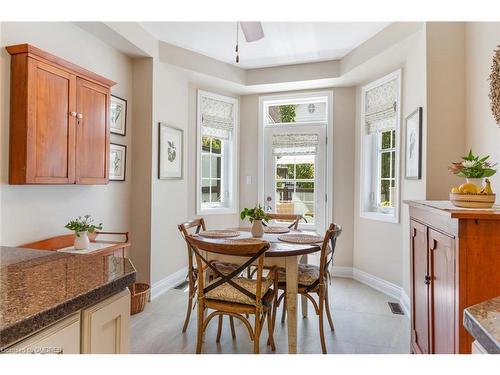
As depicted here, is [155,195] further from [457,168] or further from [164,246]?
[457,168]

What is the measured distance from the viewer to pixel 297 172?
14.0 ft

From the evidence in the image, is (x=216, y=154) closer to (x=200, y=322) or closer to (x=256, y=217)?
(x=256, y=217)

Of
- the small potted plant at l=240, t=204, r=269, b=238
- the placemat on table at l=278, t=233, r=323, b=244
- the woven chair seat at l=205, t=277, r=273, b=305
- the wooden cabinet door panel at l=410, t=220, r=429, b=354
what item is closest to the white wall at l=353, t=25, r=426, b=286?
the wooden cabinet door panel at l=410, t=220, r=429, b=354

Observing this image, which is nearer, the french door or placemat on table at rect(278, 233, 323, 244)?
placemat on table at rect(278, 233, 323, 244)

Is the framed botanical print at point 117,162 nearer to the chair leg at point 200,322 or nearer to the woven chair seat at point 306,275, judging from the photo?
the chair leg at point 200,322

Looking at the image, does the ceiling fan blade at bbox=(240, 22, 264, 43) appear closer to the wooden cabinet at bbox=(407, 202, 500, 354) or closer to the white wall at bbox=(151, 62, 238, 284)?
the white wall at bbox=(151, 62, 238, 284)

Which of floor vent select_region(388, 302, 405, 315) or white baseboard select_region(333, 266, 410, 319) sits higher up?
white baseboard select_region(333, 266, 410, 319)

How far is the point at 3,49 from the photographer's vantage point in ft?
6.46

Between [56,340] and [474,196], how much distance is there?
5.30 ft

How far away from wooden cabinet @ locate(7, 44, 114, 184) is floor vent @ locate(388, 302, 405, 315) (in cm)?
295

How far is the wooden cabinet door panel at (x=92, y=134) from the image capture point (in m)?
2.37

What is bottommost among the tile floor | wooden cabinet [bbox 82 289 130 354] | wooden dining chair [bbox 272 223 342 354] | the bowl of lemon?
the tile floor

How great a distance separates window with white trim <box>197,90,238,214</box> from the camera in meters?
4.08
